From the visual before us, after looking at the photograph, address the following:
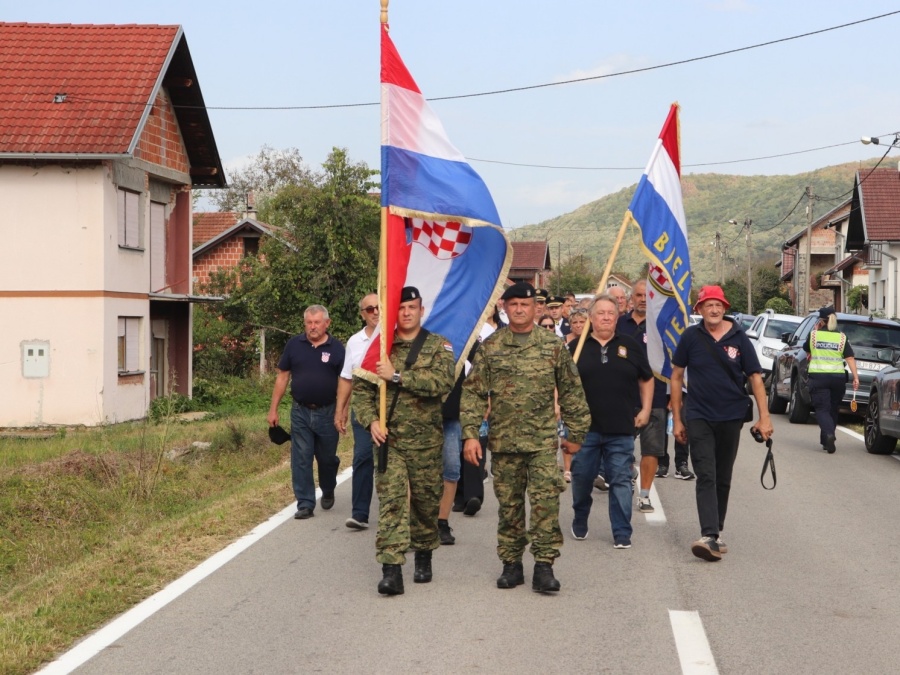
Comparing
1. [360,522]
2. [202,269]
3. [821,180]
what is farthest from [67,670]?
[821,180]

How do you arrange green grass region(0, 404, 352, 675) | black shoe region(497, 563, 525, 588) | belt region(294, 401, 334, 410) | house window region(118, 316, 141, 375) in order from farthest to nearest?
house window region(118, 316, 141, 375)
belt region(294, 401, 334, 410)
black shoe region(497, 563, 525, 588)
green grass region(0, 404, 352, 675)

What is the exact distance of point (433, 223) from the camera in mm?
8062

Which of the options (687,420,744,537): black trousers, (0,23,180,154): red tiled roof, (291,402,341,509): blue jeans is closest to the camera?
(687,420,744,537): black trousers

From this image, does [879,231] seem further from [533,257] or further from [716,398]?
[533,257]

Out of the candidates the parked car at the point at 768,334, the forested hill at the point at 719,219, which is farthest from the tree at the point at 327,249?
the forested hill at the point at 719,219

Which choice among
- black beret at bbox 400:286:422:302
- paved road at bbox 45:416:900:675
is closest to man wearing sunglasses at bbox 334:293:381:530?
paved road at bbox 45:416:900:675

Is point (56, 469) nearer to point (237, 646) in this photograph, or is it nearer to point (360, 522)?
point (360, 522)

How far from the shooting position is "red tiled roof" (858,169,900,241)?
44.1 meters

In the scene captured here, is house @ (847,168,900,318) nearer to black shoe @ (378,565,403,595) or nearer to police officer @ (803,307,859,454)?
police officer @ (803,307,859,454)

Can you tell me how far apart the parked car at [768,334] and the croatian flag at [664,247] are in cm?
1576

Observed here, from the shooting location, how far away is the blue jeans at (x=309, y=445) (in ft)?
33.1

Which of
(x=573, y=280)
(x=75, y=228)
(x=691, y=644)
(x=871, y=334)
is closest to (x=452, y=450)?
(x=691, y=644)

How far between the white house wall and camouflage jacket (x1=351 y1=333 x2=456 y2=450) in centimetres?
1807

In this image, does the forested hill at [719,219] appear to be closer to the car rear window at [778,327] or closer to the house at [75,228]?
the car rear window at [778,327]
